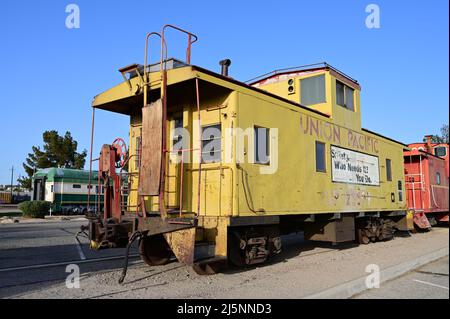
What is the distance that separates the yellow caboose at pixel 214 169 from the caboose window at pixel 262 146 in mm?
20

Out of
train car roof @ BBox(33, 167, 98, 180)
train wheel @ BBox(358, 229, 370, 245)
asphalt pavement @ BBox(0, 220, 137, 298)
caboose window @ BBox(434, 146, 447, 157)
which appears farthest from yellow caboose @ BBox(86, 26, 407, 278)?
train car roof @ BBox(33, 167, 98, 180)

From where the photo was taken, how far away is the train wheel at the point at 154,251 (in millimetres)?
7812

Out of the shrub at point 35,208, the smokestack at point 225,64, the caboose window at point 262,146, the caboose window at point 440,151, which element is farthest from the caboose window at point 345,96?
the shrub at point 35,208

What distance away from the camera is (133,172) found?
8.25 meters

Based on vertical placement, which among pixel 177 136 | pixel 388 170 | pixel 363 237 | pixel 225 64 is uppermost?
pixel 225 64

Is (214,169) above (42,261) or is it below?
above

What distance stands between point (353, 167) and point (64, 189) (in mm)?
22842

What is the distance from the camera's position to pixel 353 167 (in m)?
10.3

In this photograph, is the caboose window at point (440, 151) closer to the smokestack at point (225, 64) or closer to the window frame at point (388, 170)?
the window frame at point (388, 170)

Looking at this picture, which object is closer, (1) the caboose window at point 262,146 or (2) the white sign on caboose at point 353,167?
(1) the caboose window at point 262,146

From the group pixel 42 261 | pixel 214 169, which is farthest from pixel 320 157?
pixel 42 261

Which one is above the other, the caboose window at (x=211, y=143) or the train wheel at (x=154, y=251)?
the caboose window at (x=211, y=143)

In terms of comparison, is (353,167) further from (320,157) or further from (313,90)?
(313,90)
